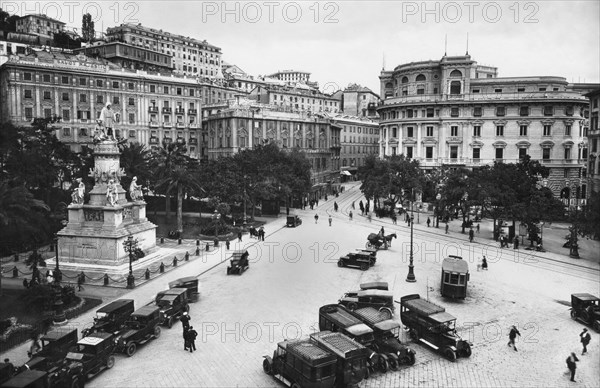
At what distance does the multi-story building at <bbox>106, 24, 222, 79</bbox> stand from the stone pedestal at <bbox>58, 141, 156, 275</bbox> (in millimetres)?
74314

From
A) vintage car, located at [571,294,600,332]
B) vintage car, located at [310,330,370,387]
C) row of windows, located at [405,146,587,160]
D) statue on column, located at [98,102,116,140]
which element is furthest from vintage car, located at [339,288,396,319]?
row of windows, located at [405,146,587,160]

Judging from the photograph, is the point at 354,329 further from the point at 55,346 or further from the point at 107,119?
the point at 107,119

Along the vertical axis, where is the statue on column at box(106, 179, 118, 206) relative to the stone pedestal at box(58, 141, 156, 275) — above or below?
above

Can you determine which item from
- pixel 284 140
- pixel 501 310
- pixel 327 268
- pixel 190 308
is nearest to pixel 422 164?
pixel 284 140

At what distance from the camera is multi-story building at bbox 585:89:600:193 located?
179 ft

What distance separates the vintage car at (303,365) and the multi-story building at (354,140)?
307 ft

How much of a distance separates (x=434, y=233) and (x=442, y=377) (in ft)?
117

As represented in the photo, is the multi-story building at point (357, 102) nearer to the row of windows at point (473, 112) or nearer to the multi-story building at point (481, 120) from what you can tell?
the multi-story building at point (481, 120)

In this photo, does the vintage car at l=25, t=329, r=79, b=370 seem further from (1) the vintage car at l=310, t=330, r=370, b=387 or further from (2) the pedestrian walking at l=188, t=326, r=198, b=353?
(1) the vintage car at l=310, t=330, r=370, b=387

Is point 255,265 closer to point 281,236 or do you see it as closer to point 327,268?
point 327,268

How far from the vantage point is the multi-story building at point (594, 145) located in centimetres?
5466

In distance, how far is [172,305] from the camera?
25.8m

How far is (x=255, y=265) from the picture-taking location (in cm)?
3872

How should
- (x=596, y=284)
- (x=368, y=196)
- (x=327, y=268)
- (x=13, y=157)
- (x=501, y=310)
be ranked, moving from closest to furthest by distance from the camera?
(x=501, y=310), (x=596, y=284), (x=327, y=268), (x=13, y=157), (x=368, y=196)
